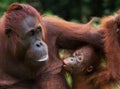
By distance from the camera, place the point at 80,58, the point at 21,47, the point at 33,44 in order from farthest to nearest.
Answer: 1. the point at 80,58
2. the point at 21,47
3. the point at 33,44

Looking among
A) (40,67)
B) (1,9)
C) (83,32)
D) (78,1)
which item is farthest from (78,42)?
(78,1)

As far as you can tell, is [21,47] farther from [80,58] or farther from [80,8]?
[80,8]

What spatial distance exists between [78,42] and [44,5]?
5.09 m

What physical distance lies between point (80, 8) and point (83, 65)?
490 cm

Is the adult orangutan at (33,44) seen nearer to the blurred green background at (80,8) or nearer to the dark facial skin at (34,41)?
the dark facial skin at (34,41)

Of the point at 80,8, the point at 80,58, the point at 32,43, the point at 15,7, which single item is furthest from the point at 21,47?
the point at 80,8

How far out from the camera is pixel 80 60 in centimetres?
634

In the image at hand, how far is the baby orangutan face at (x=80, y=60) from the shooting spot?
6.32m

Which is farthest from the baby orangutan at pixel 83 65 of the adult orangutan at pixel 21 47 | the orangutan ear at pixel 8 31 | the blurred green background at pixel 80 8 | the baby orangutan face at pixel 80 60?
the blurred green background at pixel 80 8

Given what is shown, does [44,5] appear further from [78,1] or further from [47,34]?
[47,34]

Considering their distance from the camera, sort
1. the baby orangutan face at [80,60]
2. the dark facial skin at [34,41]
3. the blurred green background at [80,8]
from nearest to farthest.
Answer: the dark facial skin at [34,41] < the baby orangutan face at [80,60] < the blurred green background at [80,8]

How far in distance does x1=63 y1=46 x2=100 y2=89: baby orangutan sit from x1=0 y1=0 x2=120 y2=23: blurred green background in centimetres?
426

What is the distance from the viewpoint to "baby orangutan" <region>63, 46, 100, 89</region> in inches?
249

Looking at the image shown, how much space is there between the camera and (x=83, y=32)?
637cm
